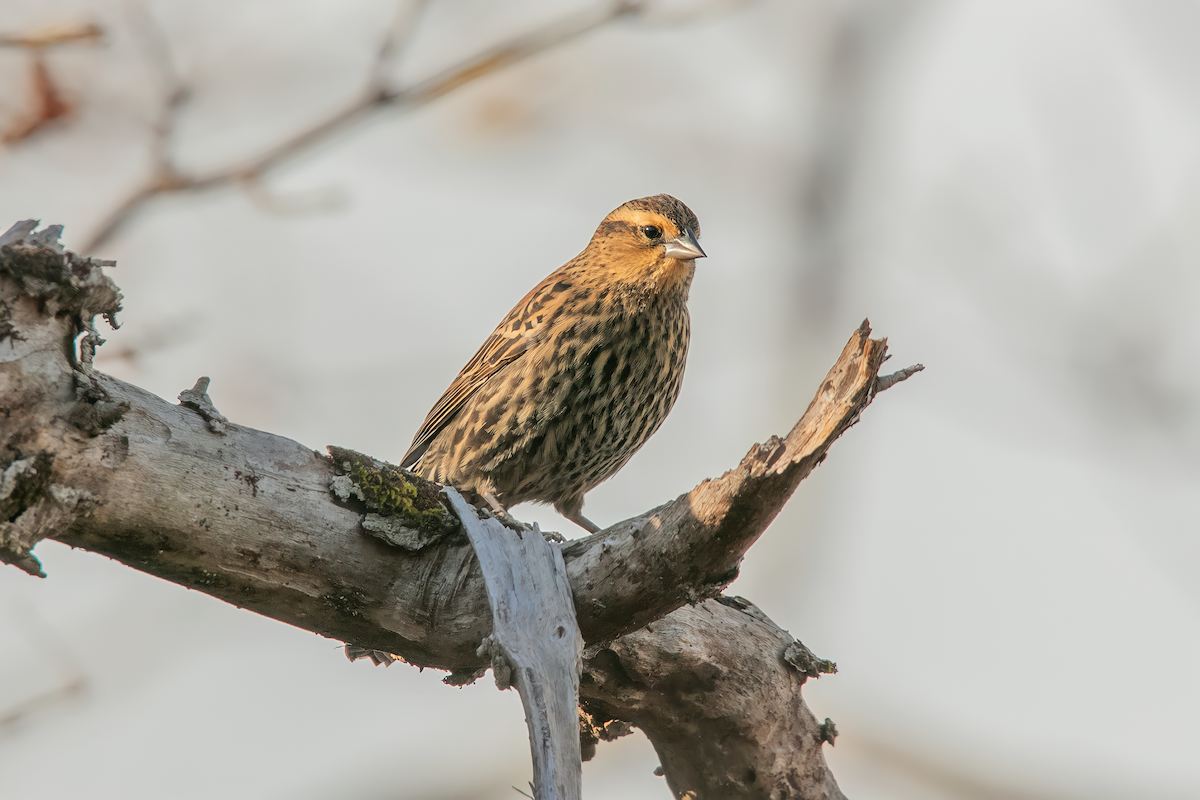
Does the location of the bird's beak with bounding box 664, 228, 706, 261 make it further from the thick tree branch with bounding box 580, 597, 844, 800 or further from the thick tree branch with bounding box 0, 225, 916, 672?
the thick tree branch with bounding box 0, 225, 916, 672

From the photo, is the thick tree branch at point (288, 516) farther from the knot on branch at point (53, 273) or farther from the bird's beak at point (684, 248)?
the bird's beak at point (684, 248)

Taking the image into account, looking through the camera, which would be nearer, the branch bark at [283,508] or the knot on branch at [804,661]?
the branch bark at [283,508]

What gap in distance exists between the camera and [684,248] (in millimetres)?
5711

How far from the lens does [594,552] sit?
10.2 ft

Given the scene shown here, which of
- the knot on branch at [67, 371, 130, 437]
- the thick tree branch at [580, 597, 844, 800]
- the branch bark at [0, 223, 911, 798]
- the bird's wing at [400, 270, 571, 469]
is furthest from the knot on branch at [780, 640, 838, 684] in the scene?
the knot on branch at [67, 371, 130, 437]

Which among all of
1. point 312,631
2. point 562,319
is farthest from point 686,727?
point 562,319

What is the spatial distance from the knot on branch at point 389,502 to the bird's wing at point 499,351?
238cm

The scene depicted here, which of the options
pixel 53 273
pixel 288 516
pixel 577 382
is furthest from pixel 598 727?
pixel 53 273

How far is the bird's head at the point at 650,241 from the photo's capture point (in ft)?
18.6

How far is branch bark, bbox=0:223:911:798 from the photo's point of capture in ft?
8.37

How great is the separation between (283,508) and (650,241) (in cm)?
327

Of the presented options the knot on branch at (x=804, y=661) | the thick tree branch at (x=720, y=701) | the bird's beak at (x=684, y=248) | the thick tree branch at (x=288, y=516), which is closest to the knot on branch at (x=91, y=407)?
the thick tree branch at (x=288, y=516)

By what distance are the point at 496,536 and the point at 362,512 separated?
0.38m

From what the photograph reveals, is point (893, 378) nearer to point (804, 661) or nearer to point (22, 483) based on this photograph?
point (804, 661)
